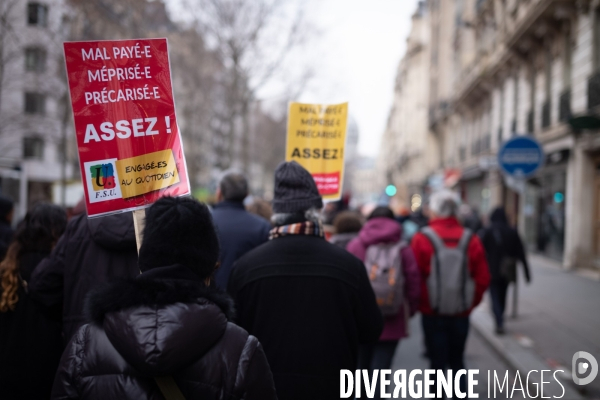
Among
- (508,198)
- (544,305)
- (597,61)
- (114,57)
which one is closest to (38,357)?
(114,57)

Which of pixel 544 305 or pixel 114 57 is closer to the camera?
pixel 114 57

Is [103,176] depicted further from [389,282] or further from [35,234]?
[389,282]

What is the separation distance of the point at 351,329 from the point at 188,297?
1.47 metres

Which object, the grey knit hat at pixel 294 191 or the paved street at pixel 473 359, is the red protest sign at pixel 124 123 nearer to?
the grey knit hat at pixel 294 191

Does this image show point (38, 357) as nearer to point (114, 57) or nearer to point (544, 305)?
point (114, 57)

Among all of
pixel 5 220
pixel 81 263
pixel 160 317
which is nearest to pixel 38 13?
pixel 5 220

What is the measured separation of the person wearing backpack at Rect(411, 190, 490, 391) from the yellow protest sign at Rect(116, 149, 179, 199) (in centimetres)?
301

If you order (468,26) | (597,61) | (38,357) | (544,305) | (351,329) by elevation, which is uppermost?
(468,26)

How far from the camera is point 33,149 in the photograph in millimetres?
A: 41844

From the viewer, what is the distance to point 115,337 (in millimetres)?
1932

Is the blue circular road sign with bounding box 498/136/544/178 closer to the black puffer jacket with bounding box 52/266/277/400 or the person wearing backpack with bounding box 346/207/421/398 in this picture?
the person wearing backpack with bounding box 346/207/421/398

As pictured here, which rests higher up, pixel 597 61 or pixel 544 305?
pixel 597 61

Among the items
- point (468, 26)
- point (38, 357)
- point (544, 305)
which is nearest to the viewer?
point (38, 357)

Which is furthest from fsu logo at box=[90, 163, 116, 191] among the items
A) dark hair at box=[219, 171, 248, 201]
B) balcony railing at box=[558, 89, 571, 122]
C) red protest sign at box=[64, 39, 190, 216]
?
balcony railing at box=[558, 89, 571, 122]
